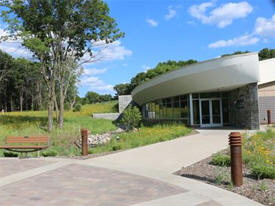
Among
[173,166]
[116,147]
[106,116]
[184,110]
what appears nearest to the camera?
[173,166]

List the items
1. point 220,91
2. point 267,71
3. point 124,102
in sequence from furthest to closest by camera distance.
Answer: point 124,102
point 220,91
point 267,71

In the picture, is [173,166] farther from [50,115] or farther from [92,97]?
[92,97]

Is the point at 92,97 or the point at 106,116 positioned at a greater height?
the point at 92,97

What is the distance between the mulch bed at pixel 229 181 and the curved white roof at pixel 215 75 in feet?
39.5

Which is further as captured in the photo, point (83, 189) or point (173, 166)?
point (173, 166)

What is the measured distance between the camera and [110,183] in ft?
24.0

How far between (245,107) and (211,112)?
3969mm

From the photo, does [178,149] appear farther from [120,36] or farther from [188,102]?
[120,36]

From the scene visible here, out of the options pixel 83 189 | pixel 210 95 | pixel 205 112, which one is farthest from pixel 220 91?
pixel 83 189

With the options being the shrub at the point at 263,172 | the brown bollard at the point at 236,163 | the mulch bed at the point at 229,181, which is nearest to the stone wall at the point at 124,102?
the mulch bed at the point at 229,181

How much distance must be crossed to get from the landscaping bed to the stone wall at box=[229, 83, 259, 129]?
10.7m

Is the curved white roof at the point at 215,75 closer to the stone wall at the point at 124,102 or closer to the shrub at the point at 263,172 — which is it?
the shrub at the point at 263,172

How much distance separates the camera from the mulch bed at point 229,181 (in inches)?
235

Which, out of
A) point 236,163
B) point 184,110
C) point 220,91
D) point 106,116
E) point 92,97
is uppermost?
point 92,97
